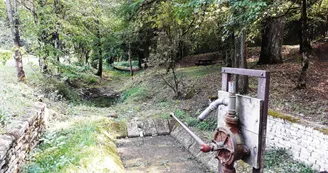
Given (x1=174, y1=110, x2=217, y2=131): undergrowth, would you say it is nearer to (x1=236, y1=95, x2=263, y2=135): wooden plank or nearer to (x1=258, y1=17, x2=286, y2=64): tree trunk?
(x1=236, y1=95, x2=263, y2=135): wooden plank

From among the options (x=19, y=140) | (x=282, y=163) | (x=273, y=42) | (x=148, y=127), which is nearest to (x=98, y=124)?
(x=148, y=127)

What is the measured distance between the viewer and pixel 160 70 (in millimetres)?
11422

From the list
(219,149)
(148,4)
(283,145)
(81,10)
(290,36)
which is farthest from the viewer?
(290,36)

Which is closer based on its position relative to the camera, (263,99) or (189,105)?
(263,99)

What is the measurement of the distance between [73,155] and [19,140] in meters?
0.76

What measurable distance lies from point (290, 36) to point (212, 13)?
302 inches

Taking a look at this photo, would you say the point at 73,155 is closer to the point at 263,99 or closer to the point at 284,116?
the point at 263,99

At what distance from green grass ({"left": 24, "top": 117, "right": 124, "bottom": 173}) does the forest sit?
0.06ft

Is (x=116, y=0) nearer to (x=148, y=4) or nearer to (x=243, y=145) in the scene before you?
(x=148, y=4)

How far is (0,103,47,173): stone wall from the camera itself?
294 centimetres

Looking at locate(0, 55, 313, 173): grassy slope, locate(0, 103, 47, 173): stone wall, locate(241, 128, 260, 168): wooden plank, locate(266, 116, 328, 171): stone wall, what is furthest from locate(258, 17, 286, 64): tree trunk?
locate(241, 128, 260, 168): wooden plank

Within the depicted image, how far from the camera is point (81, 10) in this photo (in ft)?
33.4

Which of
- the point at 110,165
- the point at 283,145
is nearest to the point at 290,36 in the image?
the point at 283,145

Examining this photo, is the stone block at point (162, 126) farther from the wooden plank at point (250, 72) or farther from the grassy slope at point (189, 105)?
the wooden plank at point (250, 72)
